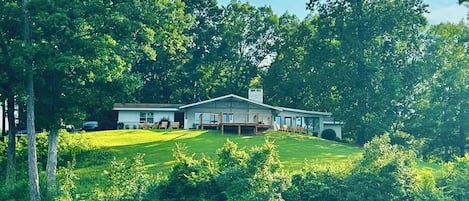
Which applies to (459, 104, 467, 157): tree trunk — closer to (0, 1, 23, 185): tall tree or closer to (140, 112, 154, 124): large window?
(140, 112, 154, 124): large window

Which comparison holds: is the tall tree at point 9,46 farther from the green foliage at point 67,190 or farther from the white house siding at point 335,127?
the white house siding at point 335,127

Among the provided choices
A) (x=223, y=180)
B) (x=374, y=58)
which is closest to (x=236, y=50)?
(x=374, y=58)

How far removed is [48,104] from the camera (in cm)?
2089

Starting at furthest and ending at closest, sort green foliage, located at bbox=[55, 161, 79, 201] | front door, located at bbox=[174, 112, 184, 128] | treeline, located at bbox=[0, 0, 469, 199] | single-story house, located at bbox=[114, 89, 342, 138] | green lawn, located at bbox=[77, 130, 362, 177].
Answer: front door, located at bbox=[174, 112, 184, 128]
single-story house, located at bbox=[114, 89, 342, 138]
green lawn, located at bbox=[77, 130, 362, 177]
treeline, located at bbox=[0, 0, 469, 199]
green foliage, located at bbox=[55, 161, 79, 201]

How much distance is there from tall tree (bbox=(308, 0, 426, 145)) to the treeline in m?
0.08

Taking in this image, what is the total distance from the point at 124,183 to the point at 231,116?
943 inches

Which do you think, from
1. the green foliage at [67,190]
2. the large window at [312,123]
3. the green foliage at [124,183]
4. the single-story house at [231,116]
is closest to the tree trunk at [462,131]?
the single-story house at [231,116]

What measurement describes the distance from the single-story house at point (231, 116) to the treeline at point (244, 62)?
213cm

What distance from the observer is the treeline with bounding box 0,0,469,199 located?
19.4 metres

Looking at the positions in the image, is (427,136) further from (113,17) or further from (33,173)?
(33,173)

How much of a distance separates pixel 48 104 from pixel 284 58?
31.0 metres

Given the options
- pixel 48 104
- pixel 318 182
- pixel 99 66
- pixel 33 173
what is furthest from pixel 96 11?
pixel 318 182

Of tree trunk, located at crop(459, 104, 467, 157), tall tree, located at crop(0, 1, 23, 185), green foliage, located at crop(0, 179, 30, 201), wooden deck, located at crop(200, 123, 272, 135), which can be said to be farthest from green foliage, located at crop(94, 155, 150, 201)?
tree trunk, located at crop(459, 104, 467, 157)

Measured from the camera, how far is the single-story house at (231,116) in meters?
38.8
